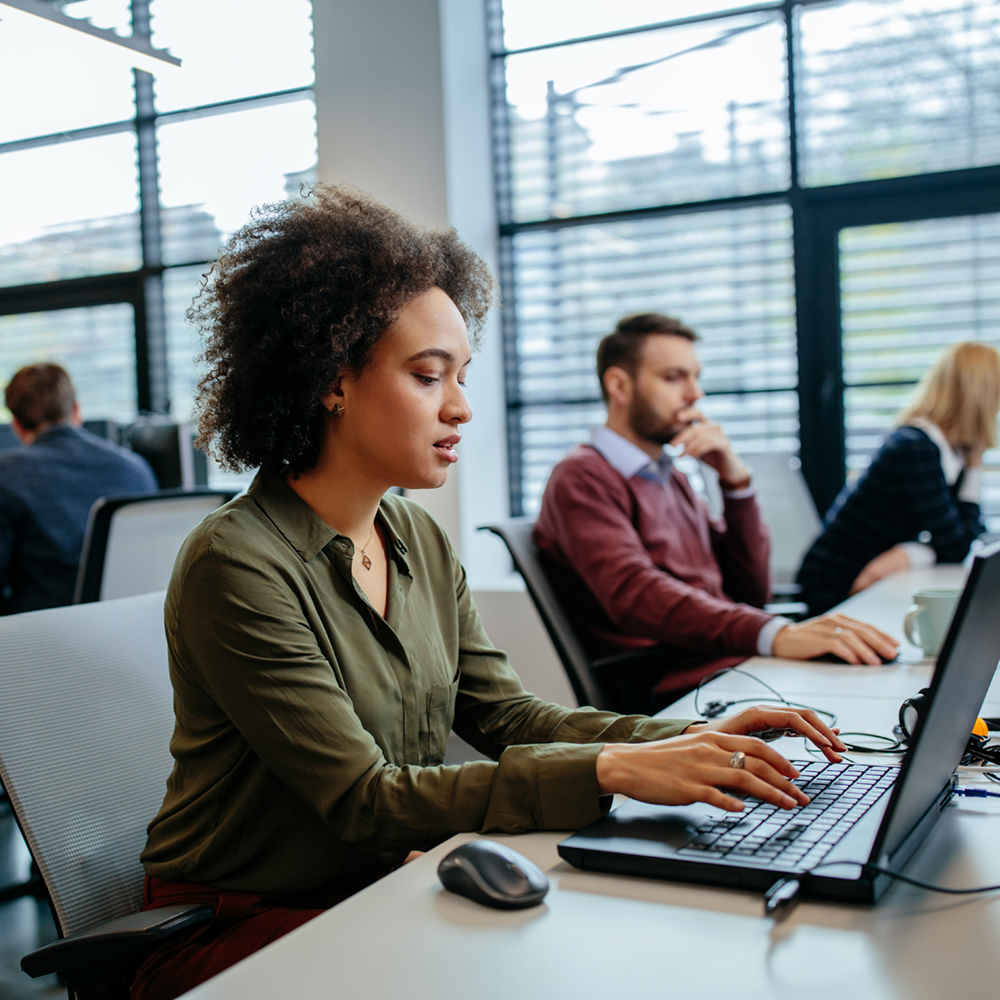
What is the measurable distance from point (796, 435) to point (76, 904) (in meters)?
3.33

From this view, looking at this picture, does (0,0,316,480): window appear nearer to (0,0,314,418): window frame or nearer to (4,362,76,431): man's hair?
(0,0,314,418): window frame

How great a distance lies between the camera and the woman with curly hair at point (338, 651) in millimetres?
981

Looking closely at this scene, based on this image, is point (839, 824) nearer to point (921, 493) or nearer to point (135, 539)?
point (135, 539)

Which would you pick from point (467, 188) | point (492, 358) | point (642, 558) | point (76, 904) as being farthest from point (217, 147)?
point (76, 904)

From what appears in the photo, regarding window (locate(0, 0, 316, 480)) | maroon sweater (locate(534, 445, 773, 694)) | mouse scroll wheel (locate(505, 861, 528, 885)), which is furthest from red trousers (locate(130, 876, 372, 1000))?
window (locate(0, 0, 316, 480))

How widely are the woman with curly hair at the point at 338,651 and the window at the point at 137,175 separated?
3385 millimetres

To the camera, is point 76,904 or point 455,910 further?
point 76,904

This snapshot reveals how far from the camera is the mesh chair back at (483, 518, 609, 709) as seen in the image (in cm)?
195

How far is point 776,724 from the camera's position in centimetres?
105

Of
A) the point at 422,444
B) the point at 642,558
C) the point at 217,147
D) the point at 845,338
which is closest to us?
the point at 422,444

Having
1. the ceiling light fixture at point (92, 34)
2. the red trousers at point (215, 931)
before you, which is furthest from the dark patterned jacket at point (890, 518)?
the ceiling light fixture at point (92, 34)

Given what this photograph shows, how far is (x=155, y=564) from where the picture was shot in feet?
7.44

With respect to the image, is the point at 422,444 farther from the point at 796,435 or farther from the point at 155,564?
the point at 796,435

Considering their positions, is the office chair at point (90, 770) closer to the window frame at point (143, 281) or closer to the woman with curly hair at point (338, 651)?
the woman with curly hair at point (338, 651)
